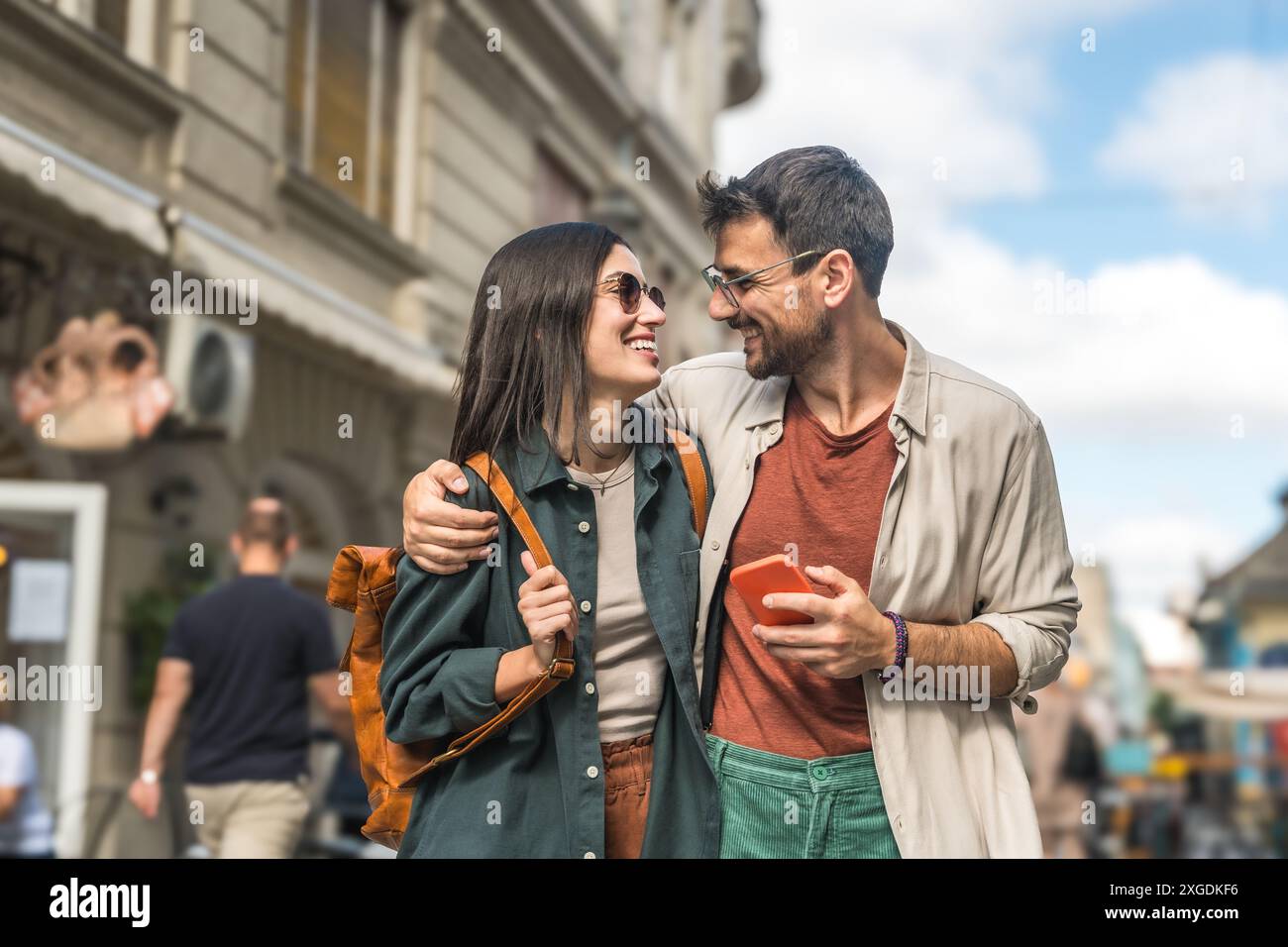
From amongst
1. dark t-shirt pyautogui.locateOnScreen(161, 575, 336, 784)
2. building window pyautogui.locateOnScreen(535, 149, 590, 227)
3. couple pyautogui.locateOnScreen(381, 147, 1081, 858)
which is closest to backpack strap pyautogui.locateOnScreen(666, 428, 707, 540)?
couple pyautogui.locateOnScreen(381, 147, 1081, 858)

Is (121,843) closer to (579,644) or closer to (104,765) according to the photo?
(104,765)

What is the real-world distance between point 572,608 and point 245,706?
11.6ft

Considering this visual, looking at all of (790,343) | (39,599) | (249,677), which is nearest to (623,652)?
(790,343)

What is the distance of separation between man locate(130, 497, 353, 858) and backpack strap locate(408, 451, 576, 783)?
317 centimetres

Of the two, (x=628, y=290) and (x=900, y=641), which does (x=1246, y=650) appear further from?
(x=628, y=290)

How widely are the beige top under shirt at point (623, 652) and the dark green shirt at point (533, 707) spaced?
0.06ft

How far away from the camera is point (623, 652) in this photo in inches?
97.3

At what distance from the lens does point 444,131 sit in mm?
11734

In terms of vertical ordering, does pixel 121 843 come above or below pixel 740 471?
below

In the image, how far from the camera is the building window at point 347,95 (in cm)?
973

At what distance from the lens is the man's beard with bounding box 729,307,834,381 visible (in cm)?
265

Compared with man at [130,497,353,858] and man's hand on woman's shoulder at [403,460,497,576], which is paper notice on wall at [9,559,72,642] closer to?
man at [130,497,353,858]
